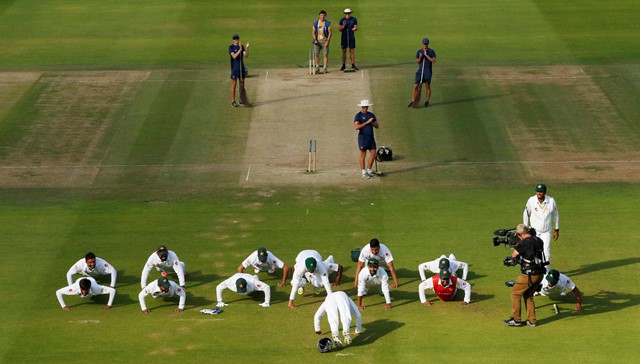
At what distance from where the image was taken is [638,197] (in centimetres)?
3419

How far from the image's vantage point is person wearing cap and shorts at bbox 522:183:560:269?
27.9m

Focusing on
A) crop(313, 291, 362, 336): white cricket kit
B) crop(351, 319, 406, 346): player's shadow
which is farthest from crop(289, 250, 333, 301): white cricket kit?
crop(351, 319, 406, 346): player's shadow

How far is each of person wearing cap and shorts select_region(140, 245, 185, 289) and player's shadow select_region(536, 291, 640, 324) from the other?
29.3 feet

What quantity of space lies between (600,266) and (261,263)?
8782 mm

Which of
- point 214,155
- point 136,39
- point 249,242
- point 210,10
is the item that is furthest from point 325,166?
point 210,10

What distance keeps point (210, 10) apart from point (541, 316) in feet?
116

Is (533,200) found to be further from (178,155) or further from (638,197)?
(178,155)

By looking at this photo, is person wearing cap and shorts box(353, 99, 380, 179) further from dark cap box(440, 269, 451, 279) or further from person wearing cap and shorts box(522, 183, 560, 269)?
dark cap box(440, 269, 451, 279)

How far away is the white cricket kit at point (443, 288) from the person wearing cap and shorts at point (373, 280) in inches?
33.0

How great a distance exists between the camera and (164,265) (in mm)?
28609

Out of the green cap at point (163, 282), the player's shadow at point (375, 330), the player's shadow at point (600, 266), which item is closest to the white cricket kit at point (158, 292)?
the green cap at point (163, 282)

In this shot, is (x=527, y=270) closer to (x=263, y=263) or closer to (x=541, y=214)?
(x=541, y=214)

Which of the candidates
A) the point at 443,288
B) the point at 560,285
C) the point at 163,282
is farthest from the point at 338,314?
the point at 560,285

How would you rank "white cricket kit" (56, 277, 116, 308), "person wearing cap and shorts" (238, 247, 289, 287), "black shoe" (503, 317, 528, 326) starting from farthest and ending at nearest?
1. "person wearing cap and shorts" (238, 247, 289, 287)
2. "white cricket kit" (56, 277, 116, 308)
3. "black shoe" (503, 317, 528, 326)
